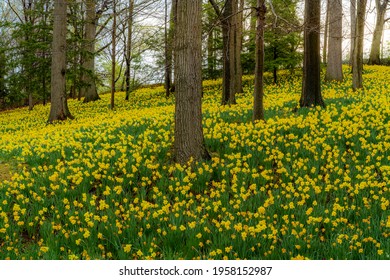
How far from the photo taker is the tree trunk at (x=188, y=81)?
611 cm

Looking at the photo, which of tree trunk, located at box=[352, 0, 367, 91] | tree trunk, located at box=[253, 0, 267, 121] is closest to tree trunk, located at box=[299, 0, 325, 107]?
tree trunk, located at box=[253, 0, 267, 121]

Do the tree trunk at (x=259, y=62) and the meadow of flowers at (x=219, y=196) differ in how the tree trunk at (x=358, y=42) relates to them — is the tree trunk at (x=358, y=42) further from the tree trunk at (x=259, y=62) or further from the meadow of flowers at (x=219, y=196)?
the tree trunk at (x=259, y=62)

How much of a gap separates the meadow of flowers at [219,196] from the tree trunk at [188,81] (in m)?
0.35

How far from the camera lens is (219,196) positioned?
4.94m

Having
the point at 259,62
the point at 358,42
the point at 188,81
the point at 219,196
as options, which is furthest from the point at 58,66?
the point at 219,196

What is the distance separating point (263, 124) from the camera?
26.9 feet

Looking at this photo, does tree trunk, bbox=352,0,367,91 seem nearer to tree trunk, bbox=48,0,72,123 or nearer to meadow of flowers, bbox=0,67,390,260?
meadow of flowers, bbox=0,67,390,260

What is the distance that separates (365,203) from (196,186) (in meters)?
2.26

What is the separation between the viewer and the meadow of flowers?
12.4 feet

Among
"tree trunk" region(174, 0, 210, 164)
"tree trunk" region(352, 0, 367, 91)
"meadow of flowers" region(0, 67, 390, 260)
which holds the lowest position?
"meadow of flowers" region(0, 67, 390, 260)

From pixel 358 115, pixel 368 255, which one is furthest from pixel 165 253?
pixel 358 115

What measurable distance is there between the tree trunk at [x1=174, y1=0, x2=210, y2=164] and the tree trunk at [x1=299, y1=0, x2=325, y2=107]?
4.74 m

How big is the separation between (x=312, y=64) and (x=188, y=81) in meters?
5.30
